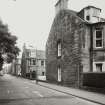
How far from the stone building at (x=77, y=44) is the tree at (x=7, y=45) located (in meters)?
9.28

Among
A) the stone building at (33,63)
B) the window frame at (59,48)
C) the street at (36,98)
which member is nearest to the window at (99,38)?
the street at (36,98)

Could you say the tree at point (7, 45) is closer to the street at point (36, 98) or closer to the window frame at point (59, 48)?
the window frame at point (59, 48)

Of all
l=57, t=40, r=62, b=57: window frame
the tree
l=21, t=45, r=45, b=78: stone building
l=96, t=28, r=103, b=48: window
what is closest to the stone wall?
l=57, t=40, r=62, b=57: window frame

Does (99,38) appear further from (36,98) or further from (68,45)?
(36,98)

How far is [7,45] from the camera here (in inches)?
1512

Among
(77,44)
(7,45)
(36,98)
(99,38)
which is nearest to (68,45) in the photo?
(77,44)

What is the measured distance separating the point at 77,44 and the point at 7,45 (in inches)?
680

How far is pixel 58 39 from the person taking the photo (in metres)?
32.1

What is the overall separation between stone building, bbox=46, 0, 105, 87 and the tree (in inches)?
365

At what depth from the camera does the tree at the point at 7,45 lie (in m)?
36.5

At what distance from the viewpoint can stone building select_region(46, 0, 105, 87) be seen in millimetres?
24041

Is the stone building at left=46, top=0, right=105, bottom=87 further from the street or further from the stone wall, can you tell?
the street

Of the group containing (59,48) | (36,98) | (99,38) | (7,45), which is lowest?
(36,98)

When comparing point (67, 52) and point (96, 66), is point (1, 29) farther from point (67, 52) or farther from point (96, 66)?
point (96, 66)
